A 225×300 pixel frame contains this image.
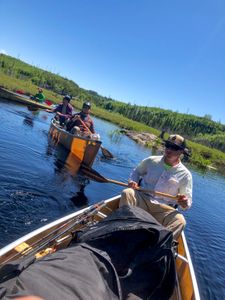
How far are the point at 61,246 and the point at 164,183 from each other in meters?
2.59

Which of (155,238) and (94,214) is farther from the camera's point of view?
(94,214)

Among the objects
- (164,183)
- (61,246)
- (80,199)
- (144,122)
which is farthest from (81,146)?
(144,122)

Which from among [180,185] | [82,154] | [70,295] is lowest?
[82,154]

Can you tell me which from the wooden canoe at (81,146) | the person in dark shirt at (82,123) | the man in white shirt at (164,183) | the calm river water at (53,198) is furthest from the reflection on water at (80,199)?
the person in dark shirt at (82,123)

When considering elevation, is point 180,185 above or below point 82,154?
above

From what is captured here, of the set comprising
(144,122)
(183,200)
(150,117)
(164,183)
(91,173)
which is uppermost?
(150,117)

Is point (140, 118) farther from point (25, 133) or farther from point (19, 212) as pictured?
point (19, 212)

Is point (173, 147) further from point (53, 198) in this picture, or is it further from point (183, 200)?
point (53, 198)

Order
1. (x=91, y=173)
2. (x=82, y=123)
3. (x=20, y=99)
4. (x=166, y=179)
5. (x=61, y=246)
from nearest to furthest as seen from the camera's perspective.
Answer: (x=61, y=246) → (x=166, y=179) → (x=91, y=173) → (x=82, y=123) → (x=20, y=99)

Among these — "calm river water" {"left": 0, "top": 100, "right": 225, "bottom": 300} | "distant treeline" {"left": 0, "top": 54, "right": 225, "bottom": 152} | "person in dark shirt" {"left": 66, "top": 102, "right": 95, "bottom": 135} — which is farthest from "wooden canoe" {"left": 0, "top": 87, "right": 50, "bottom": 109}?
"distant treeline" {"left": 0, "top": 54, "right": 225, "bottom": 152}

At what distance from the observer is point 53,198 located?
362 inches

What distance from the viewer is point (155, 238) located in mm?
3945

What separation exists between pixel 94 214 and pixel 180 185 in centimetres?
187

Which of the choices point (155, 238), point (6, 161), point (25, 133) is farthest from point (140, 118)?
point (155, 238)
